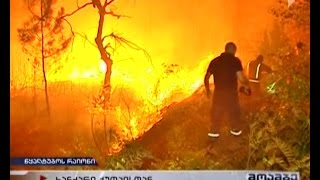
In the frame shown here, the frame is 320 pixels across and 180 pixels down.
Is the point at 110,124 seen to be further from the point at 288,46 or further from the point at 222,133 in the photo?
the point at 288,46

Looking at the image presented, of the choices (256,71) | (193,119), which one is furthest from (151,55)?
(256,71)

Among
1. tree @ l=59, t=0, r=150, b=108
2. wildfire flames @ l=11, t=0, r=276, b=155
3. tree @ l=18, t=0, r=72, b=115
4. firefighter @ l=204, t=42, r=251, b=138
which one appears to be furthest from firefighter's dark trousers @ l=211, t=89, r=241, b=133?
tree @ l=18, t=0, r=72, b=115

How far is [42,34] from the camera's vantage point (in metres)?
2.30

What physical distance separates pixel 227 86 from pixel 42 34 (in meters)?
0.80

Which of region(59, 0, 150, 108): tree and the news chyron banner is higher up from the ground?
region(59, 0, 150, 108): tree

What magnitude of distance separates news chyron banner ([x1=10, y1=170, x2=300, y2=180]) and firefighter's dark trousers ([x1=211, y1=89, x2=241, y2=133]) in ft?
0.60

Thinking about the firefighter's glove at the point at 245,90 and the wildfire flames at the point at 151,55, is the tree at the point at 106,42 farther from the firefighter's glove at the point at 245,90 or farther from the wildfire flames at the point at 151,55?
the firefighter's glove at the point at 245,90

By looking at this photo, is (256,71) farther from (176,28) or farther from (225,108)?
(176,28)

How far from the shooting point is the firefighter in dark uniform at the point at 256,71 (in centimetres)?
221

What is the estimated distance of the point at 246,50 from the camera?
222cm

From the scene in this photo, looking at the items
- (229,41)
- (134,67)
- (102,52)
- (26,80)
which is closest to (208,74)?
(229,41)

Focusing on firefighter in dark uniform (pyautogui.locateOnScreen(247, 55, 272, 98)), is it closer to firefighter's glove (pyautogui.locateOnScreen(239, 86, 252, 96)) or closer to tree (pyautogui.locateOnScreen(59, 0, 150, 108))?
firefighter's glove (pyautogui.locateOnScreen(239, 86, 252, 96))

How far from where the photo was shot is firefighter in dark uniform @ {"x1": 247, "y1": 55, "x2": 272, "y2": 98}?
2211mm

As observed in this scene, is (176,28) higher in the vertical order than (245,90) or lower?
higher
